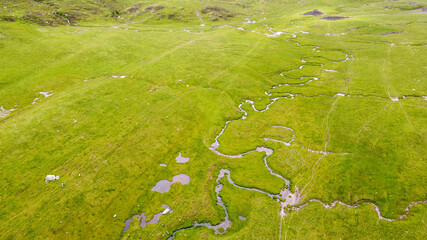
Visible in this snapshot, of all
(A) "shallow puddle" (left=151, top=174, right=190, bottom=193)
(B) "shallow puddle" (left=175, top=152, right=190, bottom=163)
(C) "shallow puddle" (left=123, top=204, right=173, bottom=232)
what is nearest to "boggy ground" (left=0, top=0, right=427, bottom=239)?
(C) "shallow puddle" (left=123, top=204, right=173, bottom=232)

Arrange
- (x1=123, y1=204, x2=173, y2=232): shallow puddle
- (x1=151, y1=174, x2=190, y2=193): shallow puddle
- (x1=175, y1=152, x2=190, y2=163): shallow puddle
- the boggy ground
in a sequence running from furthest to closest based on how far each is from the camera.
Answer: (x1=175, y1=152, x2=190, y2=163): shallow puddle, (x1=151, y1=174, x2=190, y2=193): shallow puddle, the boggy ground, (x1=123, y1=204, x2=173, y2=232): shallow puddle

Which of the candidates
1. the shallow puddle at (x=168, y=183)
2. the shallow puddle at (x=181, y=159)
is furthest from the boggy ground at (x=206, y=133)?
the shallow puddle at (x=168, y=183)

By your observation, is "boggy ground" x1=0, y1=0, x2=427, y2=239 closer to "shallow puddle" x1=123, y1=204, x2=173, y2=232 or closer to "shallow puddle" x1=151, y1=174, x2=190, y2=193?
"shallow puddle" x1=123, y1=204, x2=173, y2=232

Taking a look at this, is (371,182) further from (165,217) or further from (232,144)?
(165,217)

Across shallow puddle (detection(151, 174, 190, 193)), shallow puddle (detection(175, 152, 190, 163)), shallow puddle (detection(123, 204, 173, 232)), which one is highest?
shallow puddle (detection(175, 152, 190, 163))

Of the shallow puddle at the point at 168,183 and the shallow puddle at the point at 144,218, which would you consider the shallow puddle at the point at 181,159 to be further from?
the shallow puddle at the point at 144,218

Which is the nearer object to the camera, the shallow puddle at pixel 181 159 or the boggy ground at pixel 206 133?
the boggy ground at pixel 206 133

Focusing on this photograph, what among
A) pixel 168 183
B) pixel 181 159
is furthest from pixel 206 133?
pixel 168 183

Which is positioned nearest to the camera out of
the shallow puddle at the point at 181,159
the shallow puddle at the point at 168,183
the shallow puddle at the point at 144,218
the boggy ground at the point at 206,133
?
the shallow puddle at the point at 144,218
